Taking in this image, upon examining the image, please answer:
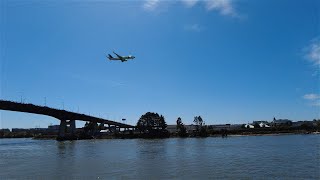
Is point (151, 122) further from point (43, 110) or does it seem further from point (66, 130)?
point (43, 110)

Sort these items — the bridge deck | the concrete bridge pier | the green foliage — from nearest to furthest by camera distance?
the bridge deck, the concrete bridge pier, the green foliage

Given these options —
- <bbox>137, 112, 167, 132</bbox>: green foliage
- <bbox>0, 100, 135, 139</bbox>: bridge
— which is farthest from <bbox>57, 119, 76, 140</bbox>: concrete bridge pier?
<bbox>137, 112, 167, 132</bbox>: green foliage

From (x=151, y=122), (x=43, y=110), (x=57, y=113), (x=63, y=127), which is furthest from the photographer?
(x=151, y=122)

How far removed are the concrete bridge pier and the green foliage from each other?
3215cm

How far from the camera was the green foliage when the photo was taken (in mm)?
177038

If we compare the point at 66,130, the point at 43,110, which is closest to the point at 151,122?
the point at 66,130

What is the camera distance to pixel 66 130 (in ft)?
555

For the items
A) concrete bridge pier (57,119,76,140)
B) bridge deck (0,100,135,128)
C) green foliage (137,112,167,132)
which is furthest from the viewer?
green foliage (137,112,167,132)

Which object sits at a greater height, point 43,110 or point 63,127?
point 43,110

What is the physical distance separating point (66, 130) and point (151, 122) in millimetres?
39825

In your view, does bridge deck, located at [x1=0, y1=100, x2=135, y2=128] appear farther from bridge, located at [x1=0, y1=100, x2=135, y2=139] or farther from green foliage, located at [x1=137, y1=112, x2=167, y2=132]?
green foliage, located at [x1=137, y1=112, x2=167, y2=132]

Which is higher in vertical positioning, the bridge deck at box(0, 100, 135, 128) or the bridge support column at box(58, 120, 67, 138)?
the bridge deck at box(0, 100, 135, 128)

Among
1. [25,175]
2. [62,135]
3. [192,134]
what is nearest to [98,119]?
[62,135]

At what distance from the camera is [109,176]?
106 feet
